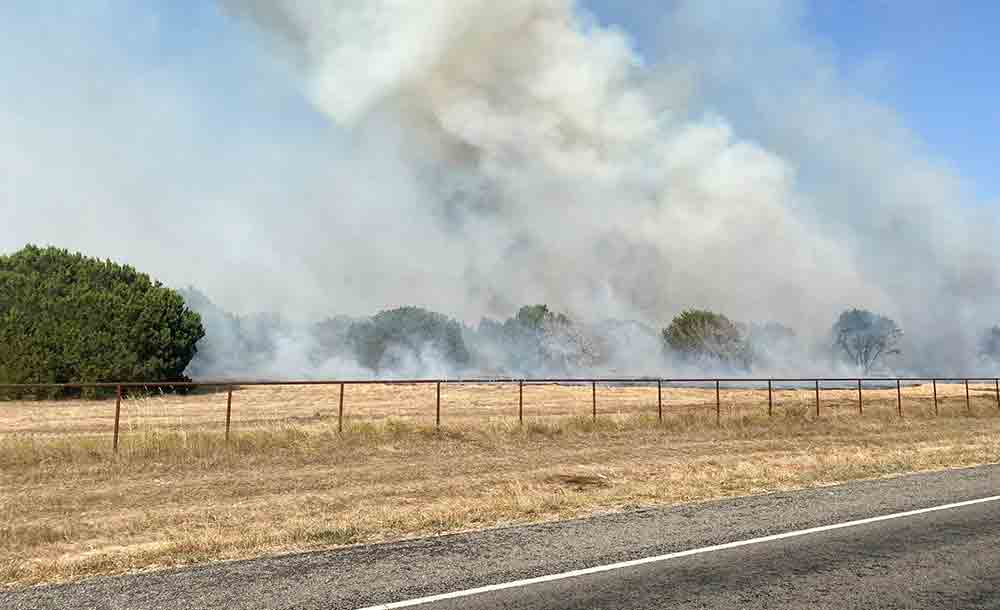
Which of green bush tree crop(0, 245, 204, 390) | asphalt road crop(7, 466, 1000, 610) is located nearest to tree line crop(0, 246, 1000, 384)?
green bush tree crop(0, 245, 204, 390)

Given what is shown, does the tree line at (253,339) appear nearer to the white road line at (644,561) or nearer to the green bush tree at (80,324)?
the green bush tree at (80,324)

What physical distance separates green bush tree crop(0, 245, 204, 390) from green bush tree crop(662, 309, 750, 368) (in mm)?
86471

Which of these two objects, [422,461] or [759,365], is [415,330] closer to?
[759,365]

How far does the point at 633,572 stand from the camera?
23.3 feet

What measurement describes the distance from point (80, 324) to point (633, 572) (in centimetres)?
4479

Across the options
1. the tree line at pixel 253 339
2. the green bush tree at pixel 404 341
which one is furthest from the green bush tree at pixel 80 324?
the green bush tree at pixel 404 341

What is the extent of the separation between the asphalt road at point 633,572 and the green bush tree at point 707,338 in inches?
4251

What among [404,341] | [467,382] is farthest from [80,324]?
[404,341]

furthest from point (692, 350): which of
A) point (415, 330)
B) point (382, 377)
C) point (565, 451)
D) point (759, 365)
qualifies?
point (565, 451)

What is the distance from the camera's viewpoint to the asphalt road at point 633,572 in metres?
6.21

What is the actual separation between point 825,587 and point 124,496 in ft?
39.8

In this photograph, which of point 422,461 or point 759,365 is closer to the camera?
point 422,461

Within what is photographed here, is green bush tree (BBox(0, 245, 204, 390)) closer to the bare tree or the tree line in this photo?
the tree line

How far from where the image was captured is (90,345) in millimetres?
42312
